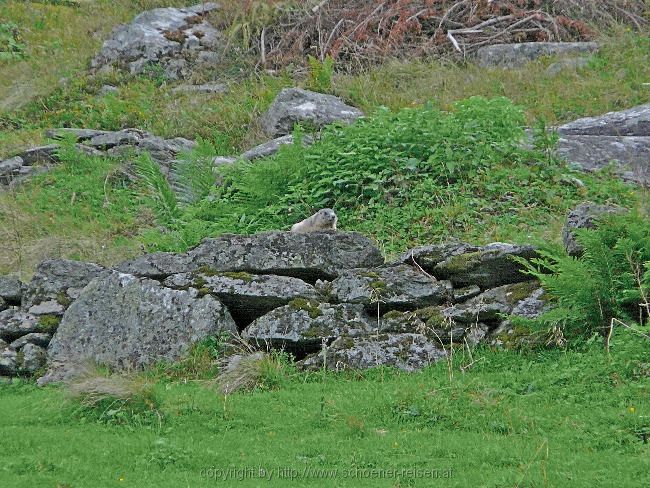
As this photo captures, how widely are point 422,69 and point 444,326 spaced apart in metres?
11.4

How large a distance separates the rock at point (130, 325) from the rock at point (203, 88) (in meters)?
11.3

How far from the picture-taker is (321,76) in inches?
749

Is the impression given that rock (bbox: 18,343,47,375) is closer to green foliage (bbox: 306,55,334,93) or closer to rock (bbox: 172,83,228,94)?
green foliage (bbox: 306,55,334,93)

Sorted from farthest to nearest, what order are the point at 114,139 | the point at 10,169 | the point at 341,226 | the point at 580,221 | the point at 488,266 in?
the point at 114,139 → the point at 10,169 → the point at 341,226 → the point at 488,266 → the point at 580,221

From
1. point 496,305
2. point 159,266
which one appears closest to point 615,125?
point 496,305

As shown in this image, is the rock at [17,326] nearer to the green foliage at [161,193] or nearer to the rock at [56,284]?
Answer: the rock at [56,284]

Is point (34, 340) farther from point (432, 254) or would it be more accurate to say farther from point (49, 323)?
point (432, 254)

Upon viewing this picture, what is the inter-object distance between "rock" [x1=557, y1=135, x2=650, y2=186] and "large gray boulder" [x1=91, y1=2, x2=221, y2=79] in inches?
424

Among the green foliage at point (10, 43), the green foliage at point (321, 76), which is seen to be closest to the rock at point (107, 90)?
the green foliage at point (10, 43)

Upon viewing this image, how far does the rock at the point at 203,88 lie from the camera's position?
820 inches

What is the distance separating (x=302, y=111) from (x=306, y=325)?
28.4 ft

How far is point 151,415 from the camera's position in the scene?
303 inches

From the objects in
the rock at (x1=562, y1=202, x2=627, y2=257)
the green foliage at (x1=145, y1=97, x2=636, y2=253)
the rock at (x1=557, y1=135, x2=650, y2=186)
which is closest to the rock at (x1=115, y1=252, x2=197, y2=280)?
the green foliage at (x1=145, y1=97, x2=636, y2=253)

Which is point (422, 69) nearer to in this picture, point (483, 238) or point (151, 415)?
point (483, 238)
